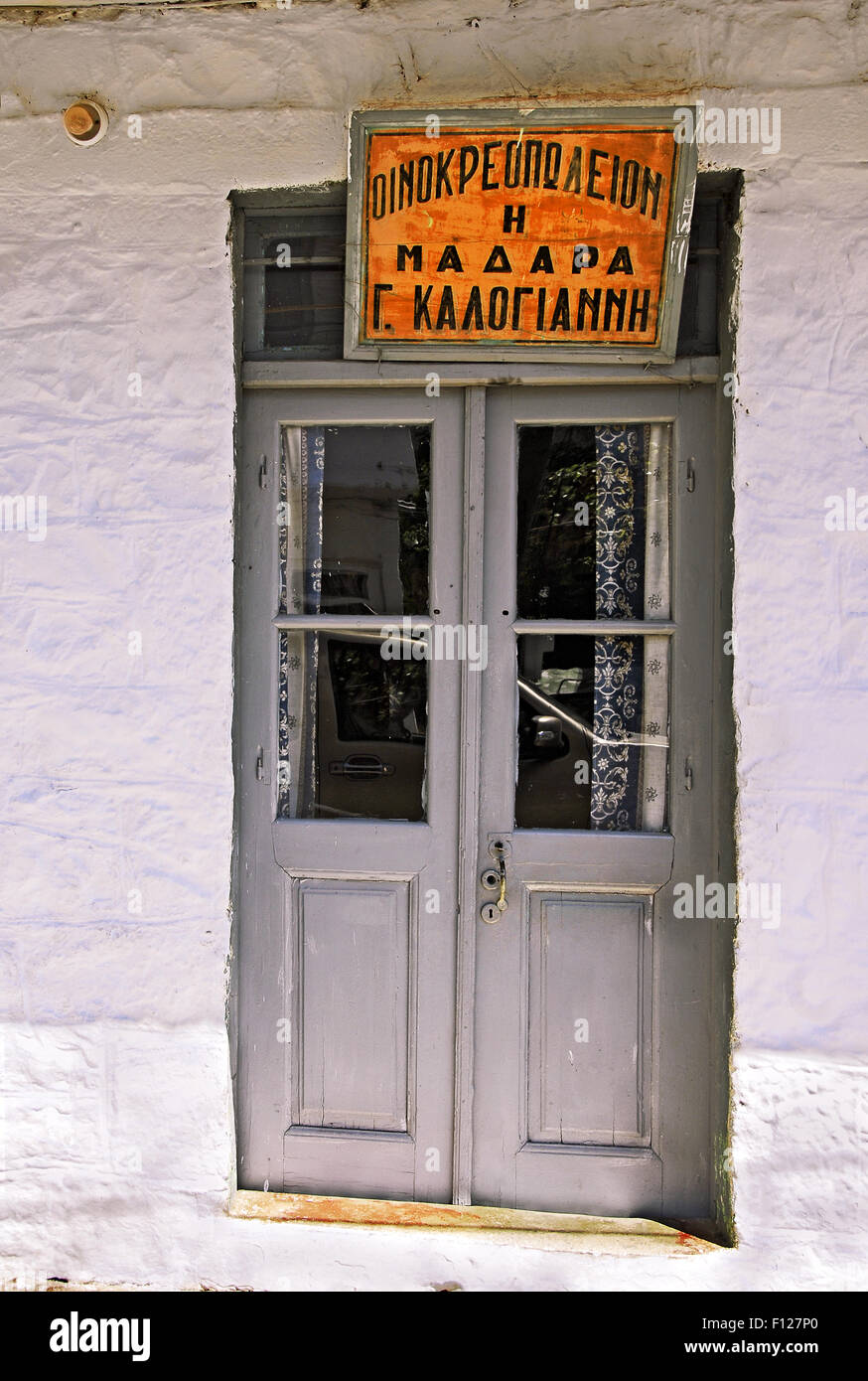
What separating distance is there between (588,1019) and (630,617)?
1.13m

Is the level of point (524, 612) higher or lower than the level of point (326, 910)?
higher

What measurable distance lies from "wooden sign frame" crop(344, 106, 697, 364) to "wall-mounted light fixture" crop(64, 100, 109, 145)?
2.28ft

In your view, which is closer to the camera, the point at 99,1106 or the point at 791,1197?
the point at 791,1197

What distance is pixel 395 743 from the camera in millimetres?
2559

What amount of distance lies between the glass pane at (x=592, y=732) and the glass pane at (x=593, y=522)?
0.11 metres

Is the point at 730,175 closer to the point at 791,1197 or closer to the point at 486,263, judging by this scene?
the point at 486,263

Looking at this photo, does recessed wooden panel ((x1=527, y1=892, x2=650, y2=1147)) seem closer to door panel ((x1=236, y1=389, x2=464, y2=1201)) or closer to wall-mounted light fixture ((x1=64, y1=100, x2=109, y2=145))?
door panel ((x1=236, y1=389, x2=464, y2=1201))

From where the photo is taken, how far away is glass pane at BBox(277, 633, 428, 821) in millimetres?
2551

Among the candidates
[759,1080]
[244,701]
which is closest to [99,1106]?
[244,701]

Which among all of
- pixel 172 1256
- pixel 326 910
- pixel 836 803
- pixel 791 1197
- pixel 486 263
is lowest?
pixel 172 1256

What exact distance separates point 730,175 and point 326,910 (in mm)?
2259

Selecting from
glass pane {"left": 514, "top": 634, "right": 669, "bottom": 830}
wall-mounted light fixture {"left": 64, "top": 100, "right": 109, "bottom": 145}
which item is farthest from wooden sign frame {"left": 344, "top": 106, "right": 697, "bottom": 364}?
glass pane {"left": 514, "top": 634, "right": 669, "bottom": 830}

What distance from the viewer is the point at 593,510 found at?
252cm

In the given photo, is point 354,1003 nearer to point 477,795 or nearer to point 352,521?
point 477,795
